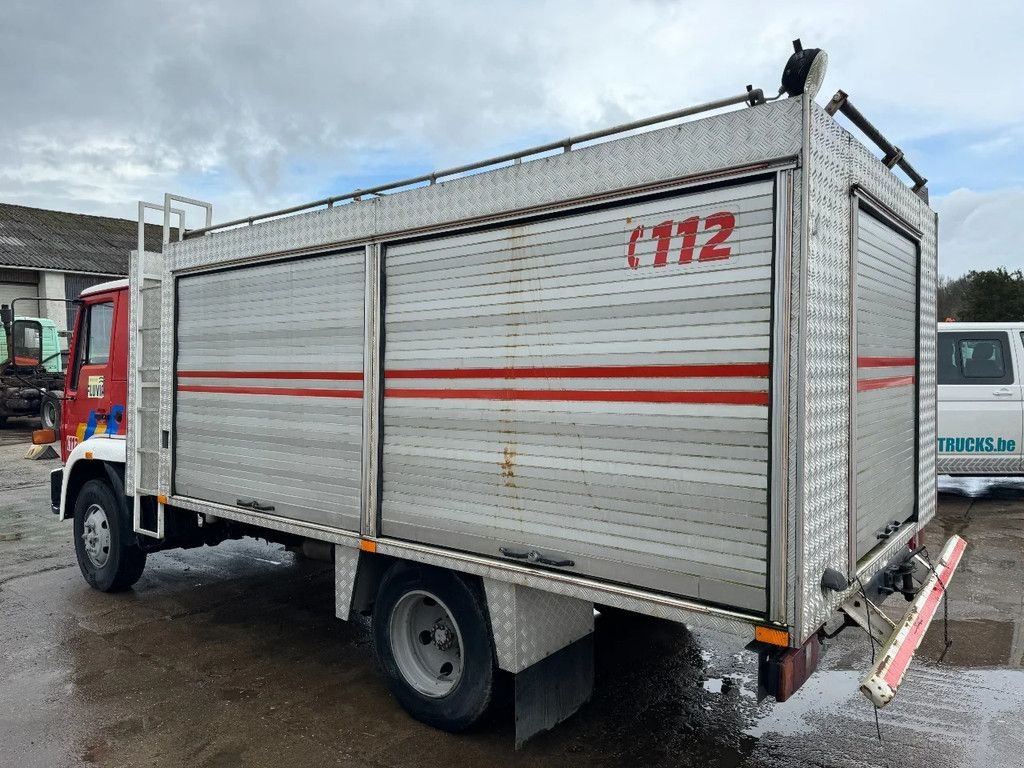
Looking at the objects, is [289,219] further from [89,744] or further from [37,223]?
[37,223]

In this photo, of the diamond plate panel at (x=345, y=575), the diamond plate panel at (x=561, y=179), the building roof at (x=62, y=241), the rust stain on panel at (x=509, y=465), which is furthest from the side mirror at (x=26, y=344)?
the rust stain on panel at (x=509, y=465)

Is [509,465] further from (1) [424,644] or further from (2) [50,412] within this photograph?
(2) [50,412]

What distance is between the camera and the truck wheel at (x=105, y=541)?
6.32m

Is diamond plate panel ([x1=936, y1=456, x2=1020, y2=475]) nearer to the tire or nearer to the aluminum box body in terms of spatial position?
the aluminum box body

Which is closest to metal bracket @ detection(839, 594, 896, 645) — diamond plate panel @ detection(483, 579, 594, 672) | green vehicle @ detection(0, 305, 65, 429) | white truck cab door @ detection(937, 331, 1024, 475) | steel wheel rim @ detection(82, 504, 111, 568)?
diamond plate panel @ detection(483, 579, 594, 672)

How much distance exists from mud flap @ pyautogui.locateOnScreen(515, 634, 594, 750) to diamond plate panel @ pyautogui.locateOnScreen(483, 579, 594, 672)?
0.38 ft

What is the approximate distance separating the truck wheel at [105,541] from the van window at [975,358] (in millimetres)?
9139

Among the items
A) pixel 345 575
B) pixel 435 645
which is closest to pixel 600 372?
pixel 435 645

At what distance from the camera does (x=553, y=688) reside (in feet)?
13.2

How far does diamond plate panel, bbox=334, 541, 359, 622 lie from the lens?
14.5 ft

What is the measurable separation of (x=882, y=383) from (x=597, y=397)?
1.52m

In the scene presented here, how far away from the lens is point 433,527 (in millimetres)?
4043

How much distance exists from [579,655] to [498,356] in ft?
5.66

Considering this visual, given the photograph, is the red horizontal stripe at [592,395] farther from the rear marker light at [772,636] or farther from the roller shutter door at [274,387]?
the rear marker light at [772,636]
